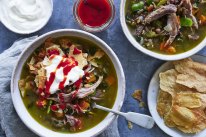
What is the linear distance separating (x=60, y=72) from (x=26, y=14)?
0.51 meters

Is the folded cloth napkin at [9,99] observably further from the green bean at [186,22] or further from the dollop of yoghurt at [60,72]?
the green bean at [186,22]

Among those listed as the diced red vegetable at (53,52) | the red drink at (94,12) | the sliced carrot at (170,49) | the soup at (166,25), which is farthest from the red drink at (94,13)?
the sliced carrot at (170,49)

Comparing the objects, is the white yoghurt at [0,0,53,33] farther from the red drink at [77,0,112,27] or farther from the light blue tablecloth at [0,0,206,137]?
the red drink at [77,0,112,27]

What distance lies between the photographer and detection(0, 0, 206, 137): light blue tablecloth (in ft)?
10.3

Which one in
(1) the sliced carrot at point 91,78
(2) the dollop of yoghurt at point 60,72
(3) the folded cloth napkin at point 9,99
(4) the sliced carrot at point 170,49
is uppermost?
(4) the sliced carrot at point 170,49

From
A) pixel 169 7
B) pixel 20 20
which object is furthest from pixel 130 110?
pixel 20 20

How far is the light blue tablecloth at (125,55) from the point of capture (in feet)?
10.3

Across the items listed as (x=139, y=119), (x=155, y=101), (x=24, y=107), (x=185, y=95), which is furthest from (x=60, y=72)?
(x=185, y=95)

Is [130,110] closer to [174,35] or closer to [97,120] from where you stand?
[97,120]

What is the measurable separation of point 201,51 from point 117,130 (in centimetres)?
78

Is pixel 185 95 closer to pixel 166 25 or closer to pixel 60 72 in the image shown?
pixel 166 25

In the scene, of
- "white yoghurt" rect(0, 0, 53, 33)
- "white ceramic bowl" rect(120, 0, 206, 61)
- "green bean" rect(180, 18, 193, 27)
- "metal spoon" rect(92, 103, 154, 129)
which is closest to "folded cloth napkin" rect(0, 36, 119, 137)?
"white yoghurt" rect(0, 0, 53, 33)

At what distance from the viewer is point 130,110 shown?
318cm

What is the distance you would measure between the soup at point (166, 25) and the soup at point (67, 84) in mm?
317
